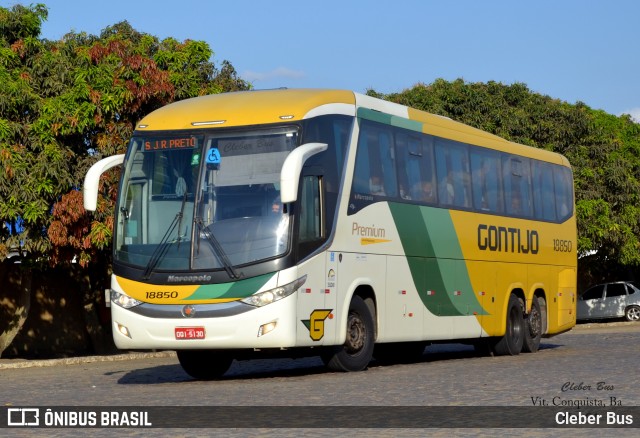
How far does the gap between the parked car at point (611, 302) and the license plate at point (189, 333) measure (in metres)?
32.8

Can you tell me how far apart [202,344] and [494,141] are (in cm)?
913

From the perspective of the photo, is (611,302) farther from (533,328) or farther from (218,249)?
(218,249)

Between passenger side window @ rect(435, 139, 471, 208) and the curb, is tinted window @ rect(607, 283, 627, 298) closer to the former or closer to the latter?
the curb

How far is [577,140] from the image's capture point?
43.0m

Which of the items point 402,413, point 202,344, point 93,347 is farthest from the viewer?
point 93,347

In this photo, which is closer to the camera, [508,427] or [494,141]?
[508,427]

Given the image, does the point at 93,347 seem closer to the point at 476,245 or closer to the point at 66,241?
the point at 66,241

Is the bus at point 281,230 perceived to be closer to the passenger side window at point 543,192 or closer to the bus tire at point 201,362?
the bus tire at point 201,362

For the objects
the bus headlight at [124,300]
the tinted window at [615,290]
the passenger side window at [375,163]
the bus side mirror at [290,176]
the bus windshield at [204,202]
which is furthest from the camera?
the tinted window at [615,290]

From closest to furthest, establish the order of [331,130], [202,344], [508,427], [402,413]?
[508,427] → [402,413] → [202,344] → [331,130]

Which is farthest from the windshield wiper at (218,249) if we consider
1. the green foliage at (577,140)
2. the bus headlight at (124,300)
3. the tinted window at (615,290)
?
the tinted window at (615,290)

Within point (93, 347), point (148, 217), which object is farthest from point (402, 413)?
point (93, 347)

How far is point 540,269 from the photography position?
973 inches

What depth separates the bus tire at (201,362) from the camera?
18094 mm
